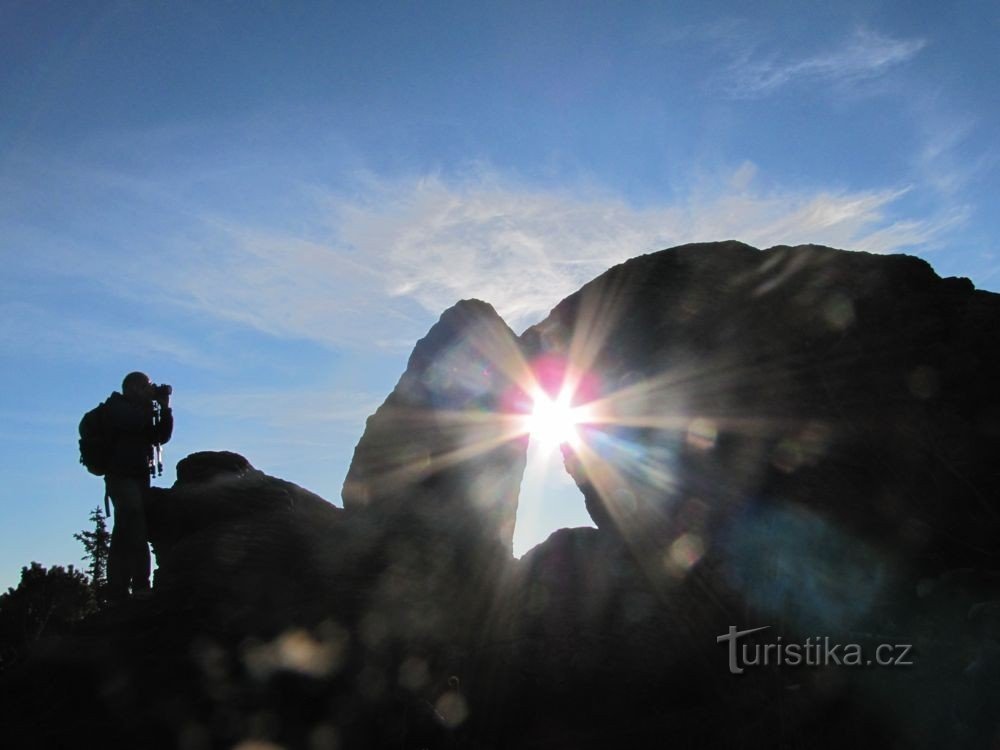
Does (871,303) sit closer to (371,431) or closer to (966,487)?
(966,487)

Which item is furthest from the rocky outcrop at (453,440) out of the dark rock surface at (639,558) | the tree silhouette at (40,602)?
the tree silhouette at (40,602)

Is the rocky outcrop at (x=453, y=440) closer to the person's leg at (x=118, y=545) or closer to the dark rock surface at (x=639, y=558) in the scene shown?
the dark rock surface at (x=639, y=558)

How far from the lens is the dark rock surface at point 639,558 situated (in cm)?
820

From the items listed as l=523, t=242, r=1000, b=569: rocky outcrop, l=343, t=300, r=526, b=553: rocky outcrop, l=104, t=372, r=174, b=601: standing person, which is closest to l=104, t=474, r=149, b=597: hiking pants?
l=104, t=372, r=174, b=601: standing person

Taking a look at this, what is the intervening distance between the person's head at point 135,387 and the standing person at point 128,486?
0.39 feet

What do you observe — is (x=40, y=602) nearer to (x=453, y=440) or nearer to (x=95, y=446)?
(x=95, y=446)

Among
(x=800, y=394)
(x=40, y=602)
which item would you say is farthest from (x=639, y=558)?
(x=40, y=602)

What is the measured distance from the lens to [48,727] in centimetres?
769

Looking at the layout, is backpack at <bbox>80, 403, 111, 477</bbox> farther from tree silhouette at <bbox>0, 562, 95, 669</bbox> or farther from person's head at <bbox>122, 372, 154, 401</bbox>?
tree silhouette at <bbox>0, 562, 95, 669</bbox>

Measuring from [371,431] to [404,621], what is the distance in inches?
148

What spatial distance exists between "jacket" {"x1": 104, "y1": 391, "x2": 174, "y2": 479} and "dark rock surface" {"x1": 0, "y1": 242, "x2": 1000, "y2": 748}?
665mm

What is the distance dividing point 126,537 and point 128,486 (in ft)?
2.16

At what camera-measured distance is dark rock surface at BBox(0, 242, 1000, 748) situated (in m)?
8.20

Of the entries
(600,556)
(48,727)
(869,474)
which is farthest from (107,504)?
(869,474)
